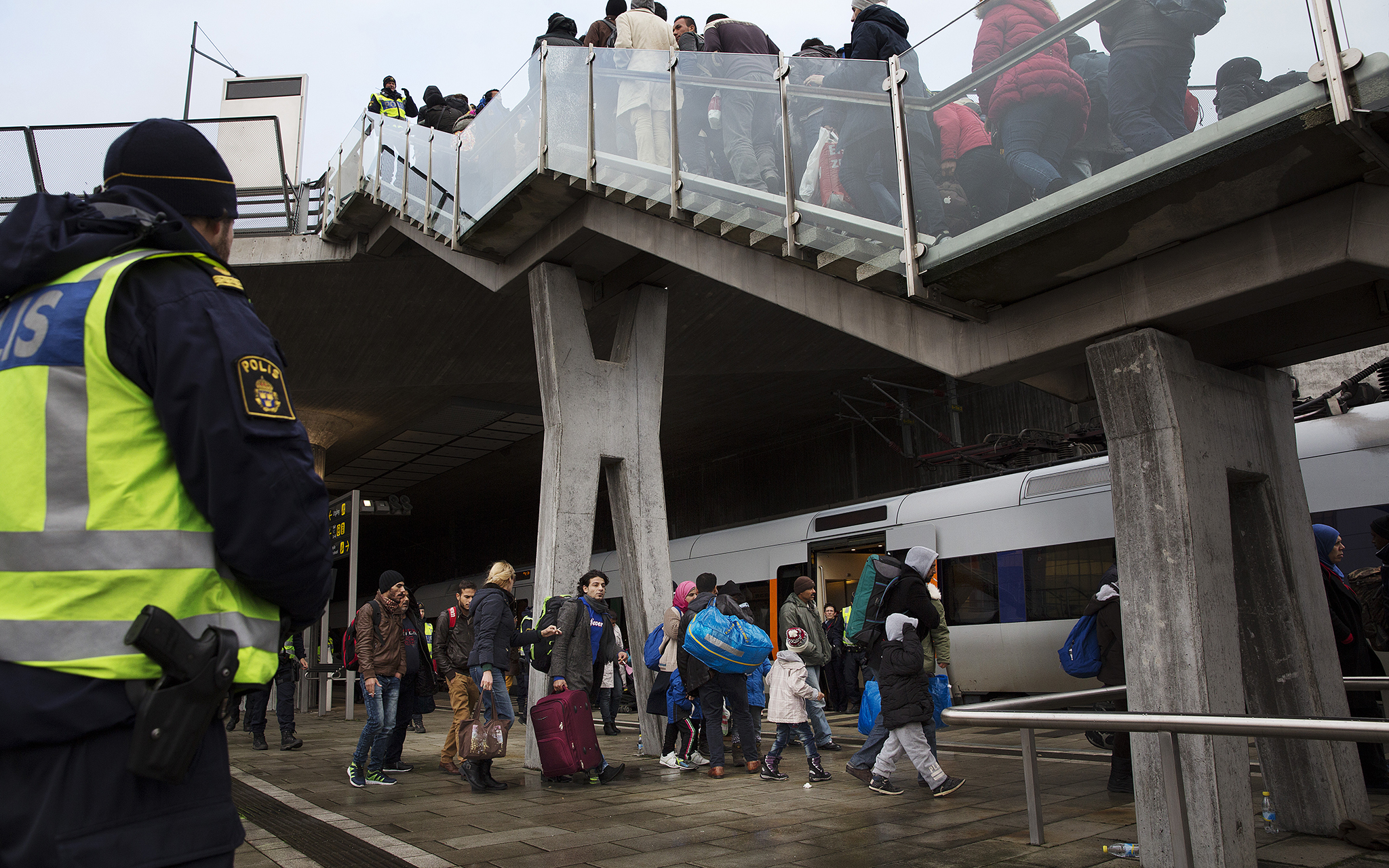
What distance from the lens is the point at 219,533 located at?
147 centimetres

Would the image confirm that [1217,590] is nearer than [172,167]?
No

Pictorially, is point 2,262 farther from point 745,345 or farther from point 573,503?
point 745,345

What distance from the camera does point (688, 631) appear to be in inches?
302

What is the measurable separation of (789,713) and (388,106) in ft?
38.1

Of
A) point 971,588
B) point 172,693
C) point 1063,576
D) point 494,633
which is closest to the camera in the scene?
point 172,693

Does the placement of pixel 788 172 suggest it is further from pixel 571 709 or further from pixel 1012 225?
pixel 571 709

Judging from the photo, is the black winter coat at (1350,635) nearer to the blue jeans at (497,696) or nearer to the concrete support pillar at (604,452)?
the concrete support pillar at (604,452)

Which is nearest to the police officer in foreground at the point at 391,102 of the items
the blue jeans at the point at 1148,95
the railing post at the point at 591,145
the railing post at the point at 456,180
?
the railing post at the point at 456,180

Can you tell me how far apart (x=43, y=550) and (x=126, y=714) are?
0.28 meters

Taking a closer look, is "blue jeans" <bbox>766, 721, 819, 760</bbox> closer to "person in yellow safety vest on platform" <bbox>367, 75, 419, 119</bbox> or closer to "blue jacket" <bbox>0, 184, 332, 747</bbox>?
"blue jacket" <bbox>0, 184, 332, 747</bbox>

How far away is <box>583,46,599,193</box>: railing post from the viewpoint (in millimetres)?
9078

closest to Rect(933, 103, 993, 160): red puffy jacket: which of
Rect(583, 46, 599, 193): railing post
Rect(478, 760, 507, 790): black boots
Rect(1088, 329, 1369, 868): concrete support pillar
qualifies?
Rect(1088, 329, 1369, 868): concrete support pillar

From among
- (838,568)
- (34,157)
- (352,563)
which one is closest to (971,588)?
(838,568)

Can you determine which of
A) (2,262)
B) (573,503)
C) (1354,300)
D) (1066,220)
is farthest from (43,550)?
(573,503)
